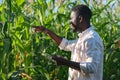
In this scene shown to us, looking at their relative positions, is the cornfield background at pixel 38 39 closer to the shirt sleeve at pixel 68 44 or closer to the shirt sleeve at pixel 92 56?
the shirt sleeve at pixel 68 44

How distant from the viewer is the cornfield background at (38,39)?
2.94m

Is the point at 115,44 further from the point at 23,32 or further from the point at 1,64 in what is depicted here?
the point at 1,64

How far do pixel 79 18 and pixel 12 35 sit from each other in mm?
568

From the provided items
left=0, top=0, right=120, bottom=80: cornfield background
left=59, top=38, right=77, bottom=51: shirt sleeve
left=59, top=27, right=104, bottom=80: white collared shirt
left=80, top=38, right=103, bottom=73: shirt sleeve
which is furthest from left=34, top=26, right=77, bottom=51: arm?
left=80, top=38, right=103, bottom=73: shirt sleeve

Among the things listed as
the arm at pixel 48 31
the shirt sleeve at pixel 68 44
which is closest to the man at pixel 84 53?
the shirt sleeve at pixel 68 44

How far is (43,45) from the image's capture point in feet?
11.4

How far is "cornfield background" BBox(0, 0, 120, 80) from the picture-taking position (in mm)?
2936

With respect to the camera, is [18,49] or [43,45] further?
[43,45]

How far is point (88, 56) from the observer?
2617 millimetres

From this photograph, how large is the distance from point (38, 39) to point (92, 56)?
3.08 ft

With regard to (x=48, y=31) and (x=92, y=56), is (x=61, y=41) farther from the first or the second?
(x=92, y=56)

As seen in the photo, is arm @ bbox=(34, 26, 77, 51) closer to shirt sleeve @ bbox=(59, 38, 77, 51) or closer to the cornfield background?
shirt sleeve @ bbox=(59, 38, 77, 51)

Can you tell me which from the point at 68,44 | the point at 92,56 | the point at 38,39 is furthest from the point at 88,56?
the point at 38,39

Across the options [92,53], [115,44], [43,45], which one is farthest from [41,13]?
[92,53]
